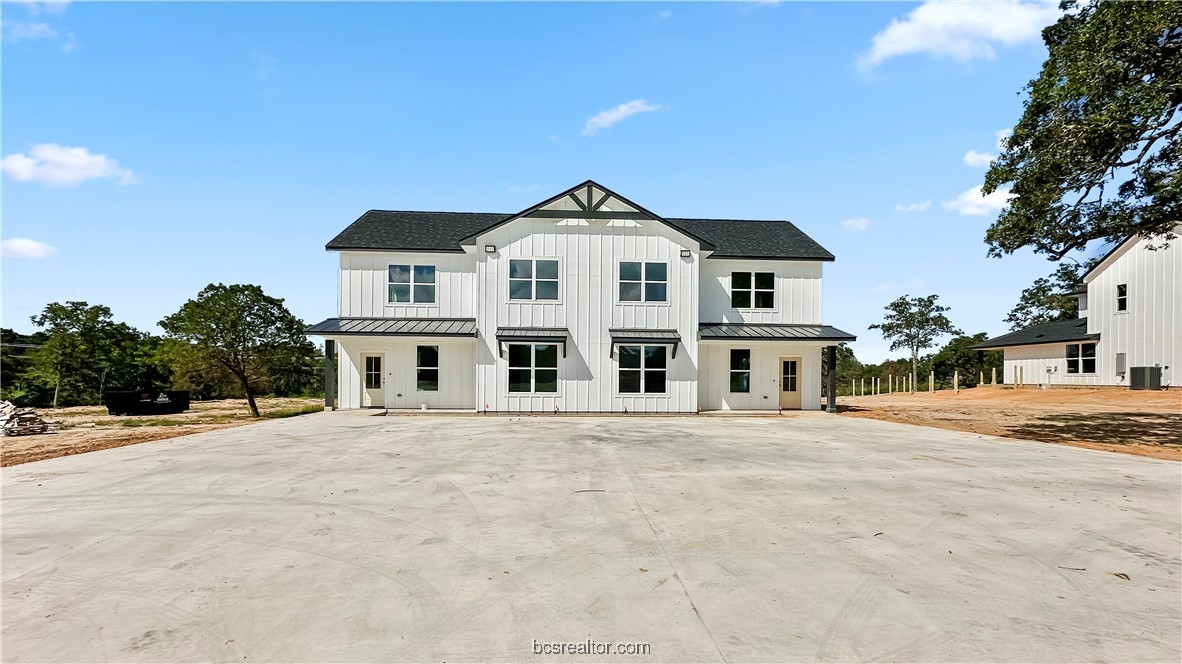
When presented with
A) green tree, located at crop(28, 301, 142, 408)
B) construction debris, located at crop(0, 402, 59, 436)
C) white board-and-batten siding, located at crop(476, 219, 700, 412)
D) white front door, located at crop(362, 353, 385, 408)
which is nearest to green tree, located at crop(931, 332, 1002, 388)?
white board-and-batten siding, located at crop(476, 219, 700, 412)

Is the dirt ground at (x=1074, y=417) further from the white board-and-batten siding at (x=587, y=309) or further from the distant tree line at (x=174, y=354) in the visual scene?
the distant tree line at (x=174, y=354)

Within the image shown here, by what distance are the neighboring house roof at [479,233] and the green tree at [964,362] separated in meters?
27.8

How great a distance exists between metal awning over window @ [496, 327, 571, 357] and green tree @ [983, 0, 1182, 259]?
13142mm

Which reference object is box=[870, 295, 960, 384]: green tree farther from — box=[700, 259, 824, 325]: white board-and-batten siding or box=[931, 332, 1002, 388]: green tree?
box=[700, 259, 824, 325]: white board-and-batten siding

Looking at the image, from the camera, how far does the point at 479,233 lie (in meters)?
18.7

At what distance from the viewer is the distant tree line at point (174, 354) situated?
61.4 ft

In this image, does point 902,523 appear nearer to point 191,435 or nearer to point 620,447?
point 620,447

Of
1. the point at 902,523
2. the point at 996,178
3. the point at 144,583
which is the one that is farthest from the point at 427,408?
the point at 996,178

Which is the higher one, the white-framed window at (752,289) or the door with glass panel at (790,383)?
the white-framed window at (752,289)

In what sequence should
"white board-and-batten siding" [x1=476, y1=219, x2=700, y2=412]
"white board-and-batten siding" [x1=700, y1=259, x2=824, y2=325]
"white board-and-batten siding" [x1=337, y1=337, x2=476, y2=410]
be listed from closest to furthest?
"white board-and-batten siding" [x1=476, y1=219, x2=700, y2=412], "white board-and-batten siding" [x1=337, y1=337, x2=476, y2=410], "white board-and-batten siding" [x1=700, y1=259, x2=824, y2=325]

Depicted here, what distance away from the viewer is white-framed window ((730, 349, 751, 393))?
67.6 feet

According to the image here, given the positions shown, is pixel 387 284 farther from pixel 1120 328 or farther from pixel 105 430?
pixel 1120 328

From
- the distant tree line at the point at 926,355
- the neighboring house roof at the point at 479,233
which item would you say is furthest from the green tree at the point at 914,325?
the neighboring house roof at the point at 479,233

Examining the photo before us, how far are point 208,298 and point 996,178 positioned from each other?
987 inches
